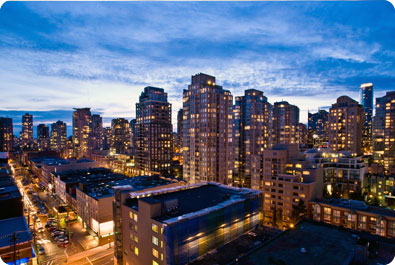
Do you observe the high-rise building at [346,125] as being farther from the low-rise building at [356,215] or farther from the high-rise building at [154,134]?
the high-rise building at [154,134]

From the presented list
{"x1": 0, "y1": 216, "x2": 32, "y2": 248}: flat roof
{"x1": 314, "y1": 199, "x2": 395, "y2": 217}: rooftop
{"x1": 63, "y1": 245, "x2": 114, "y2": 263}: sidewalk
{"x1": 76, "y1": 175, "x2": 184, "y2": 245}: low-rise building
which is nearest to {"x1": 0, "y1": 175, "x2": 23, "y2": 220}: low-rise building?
{"x1": 0, "y1": 216, "x2": 32, "y2": 248}: flat roof

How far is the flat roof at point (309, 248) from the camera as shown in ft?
88.1

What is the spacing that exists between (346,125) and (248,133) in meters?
70.9

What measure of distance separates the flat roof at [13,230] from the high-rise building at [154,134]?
82.4 meters

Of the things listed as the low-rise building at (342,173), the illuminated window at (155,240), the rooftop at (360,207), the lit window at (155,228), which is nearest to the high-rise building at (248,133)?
the low-rise building at (342,173)

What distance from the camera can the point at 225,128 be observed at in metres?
101

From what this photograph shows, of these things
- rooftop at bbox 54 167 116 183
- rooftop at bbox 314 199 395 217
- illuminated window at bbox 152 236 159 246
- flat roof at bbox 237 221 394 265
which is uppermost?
flat roof at bbox 237 221 394 265

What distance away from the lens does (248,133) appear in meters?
126

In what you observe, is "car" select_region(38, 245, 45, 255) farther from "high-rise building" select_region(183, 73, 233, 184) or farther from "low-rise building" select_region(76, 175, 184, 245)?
"high-rise building" select_region(183, 73, 233, 184)

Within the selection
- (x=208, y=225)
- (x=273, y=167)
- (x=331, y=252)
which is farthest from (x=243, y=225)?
(x=273, y=167)

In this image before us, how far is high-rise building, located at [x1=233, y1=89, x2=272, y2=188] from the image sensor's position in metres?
125

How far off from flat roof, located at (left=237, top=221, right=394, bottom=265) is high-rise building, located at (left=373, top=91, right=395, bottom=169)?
412 ft

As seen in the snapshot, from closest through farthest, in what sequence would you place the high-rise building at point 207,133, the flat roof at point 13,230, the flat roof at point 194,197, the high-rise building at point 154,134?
the flat roof at point 194,197
the flat roof at point 13,230
the high-rise building at point 207,133
the high-rise building at point 154,134

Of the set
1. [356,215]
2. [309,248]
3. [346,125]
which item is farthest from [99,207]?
[346,125]
